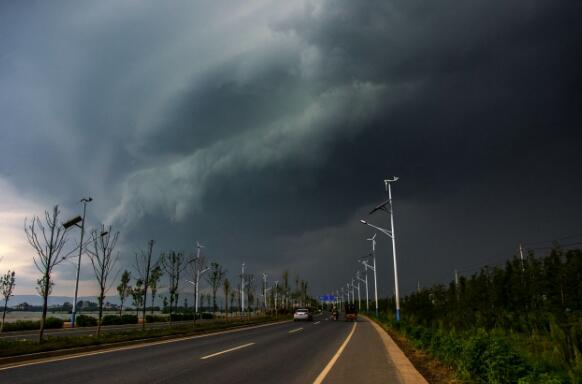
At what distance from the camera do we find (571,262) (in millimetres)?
36719

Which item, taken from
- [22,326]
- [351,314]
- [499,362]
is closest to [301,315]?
[351,314]

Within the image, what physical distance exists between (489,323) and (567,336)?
2651 cm

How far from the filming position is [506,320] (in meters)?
33.9

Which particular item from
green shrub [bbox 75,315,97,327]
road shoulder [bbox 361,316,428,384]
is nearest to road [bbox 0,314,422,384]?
road shoulder [bbox 361,316,428,384]

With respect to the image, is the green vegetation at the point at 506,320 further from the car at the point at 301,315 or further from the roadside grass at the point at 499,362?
the car at the point at 301,315

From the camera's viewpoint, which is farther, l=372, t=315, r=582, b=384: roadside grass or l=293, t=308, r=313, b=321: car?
l=293, t=308, r=313, b=321: car

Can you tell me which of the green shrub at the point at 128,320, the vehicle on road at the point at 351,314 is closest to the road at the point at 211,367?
the vehicle on road at the point at 351,314

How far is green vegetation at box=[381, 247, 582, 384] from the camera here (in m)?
7.55

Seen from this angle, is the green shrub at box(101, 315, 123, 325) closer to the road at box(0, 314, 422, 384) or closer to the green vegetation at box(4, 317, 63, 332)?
the green vegetation at box(4, 317, 63, 332)

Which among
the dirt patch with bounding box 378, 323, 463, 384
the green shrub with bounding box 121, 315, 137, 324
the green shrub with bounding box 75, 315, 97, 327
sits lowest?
the green shrub with bounding box 121, 315, 137, 324

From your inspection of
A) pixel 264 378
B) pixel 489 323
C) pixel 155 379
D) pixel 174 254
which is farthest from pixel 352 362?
pixel 174 254

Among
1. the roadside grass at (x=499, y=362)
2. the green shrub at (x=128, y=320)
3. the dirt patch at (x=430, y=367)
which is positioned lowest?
the green shrub at (x=128, y=320)

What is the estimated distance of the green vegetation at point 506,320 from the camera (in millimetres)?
7548

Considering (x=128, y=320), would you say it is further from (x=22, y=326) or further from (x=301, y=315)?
(x=301, y=315)
